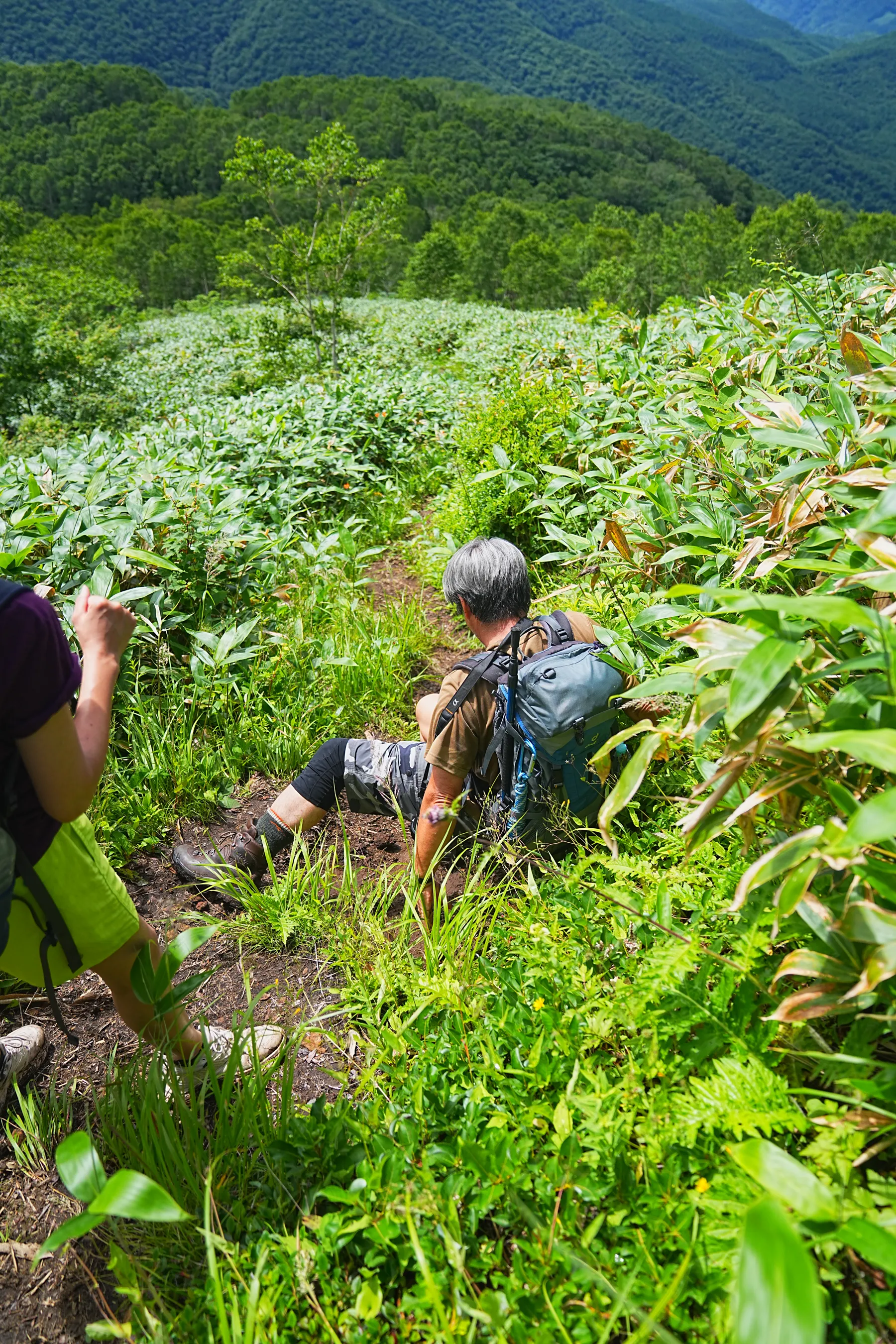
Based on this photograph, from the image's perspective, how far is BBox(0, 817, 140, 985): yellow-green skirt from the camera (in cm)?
146

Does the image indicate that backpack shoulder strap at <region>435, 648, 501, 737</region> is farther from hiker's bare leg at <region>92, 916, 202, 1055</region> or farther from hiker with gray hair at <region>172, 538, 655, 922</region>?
hiker's bare leg at <region>92, 916, 202, 1055</region>

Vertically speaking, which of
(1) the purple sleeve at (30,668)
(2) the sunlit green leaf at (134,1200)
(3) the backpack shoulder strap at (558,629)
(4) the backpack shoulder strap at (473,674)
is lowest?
(2) the sunlit green leaf at (134,1200)

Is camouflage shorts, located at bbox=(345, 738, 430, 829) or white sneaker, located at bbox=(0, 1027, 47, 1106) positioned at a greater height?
camouflage shorts, located at bbox=(345, 738, 430, 829)

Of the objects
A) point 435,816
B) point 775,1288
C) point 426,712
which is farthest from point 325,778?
point 775,1288

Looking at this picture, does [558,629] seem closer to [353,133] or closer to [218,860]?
[218,860]

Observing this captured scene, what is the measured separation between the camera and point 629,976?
1.45 meters

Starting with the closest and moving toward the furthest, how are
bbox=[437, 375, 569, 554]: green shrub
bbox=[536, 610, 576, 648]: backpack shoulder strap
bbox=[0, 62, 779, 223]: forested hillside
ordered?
1. bbox=[536, 610, 576, 648]: backpack shoulder strap
2. bbox=[437, 375, 569, 554]: green shrub
3. bbox=[0, 62, 779, 223]: forested hillside

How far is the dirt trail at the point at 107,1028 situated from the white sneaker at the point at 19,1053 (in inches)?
1.8

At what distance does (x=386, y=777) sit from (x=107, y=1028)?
1140 mm

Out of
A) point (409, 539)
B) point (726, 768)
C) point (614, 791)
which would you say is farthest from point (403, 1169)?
point (409, 539)

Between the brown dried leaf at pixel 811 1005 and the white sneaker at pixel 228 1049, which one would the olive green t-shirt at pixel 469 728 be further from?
the brown dried leaf at pixel 811 1005

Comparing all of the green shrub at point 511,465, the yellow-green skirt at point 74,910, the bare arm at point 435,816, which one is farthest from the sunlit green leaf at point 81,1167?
the green shrub at point 511,465

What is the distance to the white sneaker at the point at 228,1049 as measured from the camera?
1696mm

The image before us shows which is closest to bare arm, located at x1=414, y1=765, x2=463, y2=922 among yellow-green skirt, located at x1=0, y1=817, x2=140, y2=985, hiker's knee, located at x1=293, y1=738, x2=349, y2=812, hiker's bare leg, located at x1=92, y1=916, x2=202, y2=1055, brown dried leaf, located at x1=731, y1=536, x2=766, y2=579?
hiker's knee, located at x1=293, y1=738, x2=349, y2=812
